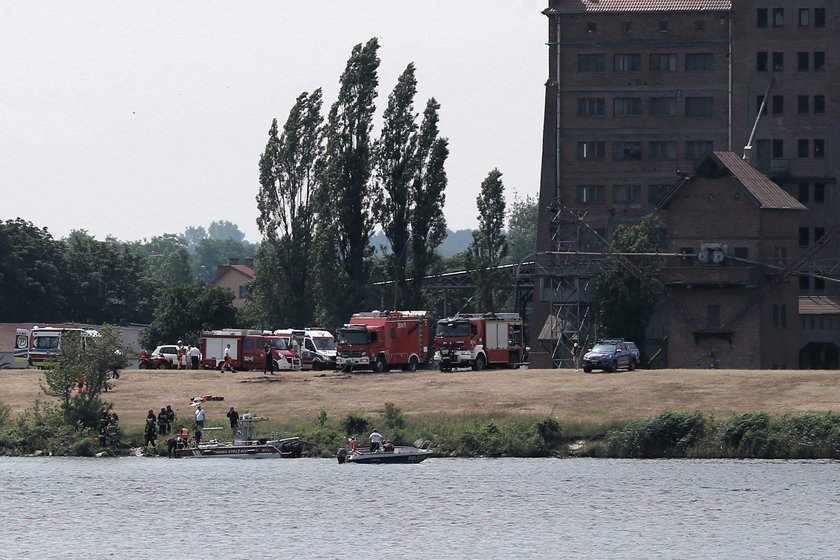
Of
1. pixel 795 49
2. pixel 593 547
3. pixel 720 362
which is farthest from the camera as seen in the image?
pixel 795 49

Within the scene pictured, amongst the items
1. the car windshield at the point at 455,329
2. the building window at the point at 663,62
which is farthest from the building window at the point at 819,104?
the car windshield at the point at 455,329

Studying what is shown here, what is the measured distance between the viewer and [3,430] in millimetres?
83938

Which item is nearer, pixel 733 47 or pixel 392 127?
pixel 392 127

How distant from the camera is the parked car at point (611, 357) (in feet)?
307

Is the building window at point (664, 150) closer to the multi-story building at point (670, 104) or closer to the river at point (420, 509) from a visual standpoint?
the multi-story building at point (670, 104)

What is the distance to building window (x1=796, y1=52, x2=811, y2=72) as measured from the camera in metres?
137

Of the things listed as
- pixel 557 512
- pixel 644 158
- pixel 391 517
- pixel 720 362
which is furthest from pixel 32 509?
pixel 644 158

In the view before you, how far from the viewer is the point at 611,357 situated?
307 ft

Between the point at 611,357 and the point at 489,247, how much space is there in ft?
165

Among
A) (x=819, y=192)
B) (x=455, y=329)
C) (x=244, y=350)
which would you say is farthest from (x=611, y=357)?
(x=819, y=192)

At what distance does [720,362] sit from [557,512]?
163ft

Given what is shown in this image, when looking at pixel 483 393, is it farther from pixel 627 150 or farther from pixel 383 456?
pixel 627 150

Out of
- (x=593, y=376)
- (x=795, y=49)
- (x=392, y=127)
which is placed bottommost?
(x=593, y=376)

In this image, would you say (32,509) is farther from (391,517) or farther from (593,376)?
(593,376)
